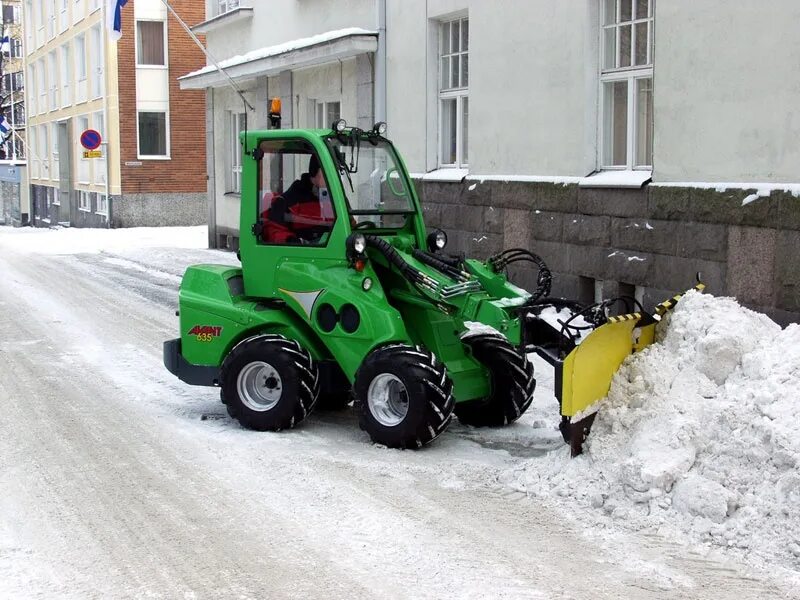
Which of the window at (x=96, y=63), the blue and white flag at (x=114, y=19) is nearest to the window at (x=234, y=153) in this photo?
the blue and white flag at (x=114, y=19)

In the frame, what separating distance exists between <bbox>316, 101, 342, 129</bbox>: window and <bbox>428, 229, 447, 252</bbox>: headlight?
10.00 m

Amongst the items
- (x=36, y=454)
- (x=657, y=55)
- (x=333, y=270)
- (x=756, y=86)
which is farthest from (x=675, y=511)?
(x=657, y=55)

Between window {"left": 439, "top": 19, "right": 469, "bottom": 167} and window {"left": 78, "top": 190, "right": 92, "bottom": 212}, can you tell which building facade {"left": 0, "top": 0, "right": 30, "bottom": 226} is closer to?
window {"left": 78, "top": 190, "right": 92, "bottom": 212}

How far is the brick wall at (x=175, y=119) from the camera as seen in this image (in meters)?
32.9

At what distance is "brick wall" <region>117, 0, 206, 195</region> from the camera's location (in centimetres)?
3294

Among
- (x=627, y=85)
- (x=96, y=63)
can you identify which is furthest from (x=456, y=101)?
(x=96, y=63)

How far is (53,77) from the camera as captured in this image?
140 ft

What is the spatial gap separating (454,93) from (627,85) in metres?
3.47

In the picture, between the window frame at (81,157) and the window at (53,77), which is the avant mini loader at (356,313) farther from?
the window at (53,77)

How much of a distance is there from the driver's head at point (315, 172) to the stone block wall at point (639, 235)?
3994 mm

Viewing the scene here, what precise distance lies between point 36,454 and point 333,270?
87.6 inches

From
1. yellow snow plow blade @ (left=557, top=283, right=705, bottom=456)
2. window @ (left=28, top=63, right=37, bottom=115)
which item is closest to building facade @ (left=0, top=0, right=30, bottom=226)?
window @ (left=28, top=63, right=37, bottom=115)

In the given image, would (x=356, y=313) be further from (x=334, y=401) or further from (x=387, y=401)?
(x=334, y=401)

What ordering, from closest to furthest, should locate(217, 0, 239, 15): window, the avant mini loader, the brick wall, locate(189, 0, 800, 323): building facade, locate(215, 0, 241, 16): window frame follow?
the avant mini loader → locate(189, 0, 800, 323): building facade → locate(215, 0, 241, 16): window frame → locate(217, 0, 239, 15): window → the brick wall
